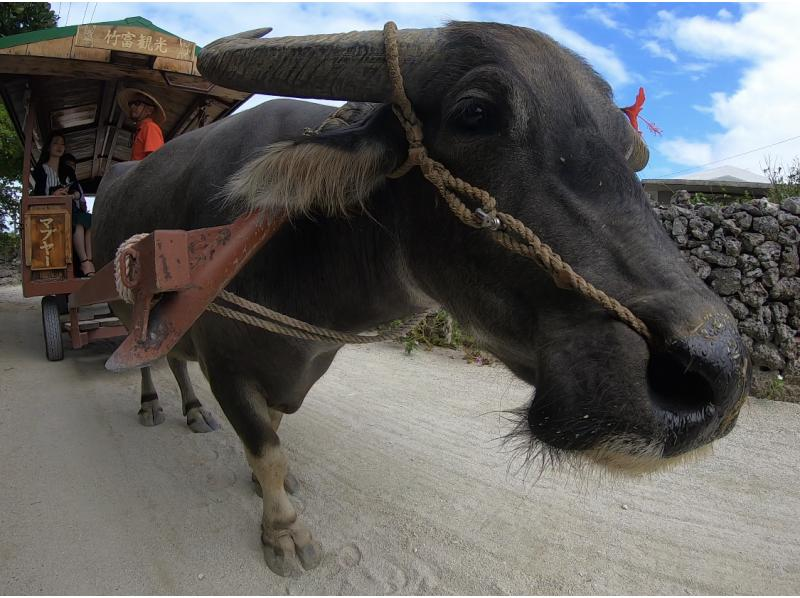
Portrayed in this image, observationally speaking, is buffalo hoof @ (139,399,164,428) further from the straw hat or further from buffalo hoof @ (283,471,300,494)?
the straw hat

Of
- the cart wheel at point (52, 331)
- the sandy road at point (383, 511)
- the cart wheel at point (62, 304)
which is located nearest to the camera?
the sandy road at point (383, 511)

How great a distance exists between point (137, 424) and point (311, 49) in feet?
11.3

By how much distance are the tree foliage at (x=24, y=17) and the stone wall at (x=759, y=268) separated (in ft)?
44.8

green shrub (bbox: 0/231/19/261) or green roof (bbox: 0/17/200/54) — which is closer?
green roof (bbox: 0/17/200/54)

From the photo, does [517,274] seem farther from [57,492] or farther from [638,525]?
[57,492]

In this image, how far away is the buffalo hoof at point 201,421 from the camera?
377 cm

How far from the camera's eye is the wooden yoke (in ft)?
5.46

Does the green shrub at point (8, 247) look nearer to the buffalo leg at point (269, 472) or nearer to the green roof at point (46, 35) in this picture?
the green roof at point (46, 35)

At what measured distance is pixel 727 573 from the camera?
7.23ft

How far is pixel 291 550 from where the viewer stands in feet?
7.49

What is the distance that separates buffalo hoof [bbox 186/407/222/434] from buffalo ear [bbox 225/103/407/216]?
8.55ft

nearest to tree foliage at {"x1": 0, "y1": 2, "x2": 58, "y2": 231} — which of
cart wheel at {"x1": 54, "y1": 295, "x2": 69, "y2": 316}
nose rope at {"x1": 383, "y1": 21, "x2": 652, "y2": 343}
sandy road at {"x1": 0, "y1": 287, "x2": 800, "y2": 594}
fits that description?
cart wheel at {"x1": 54, "y1": 295, "x2": 69, "y2": 316}

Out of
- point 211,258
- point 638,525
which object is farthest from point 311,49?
point 638,525

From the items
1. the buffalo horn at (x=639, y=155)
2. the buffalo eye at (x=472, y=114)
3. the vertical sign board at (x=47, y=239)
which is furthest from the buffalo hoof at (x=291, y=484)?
the vertical sign board at (x=47, y=239)
